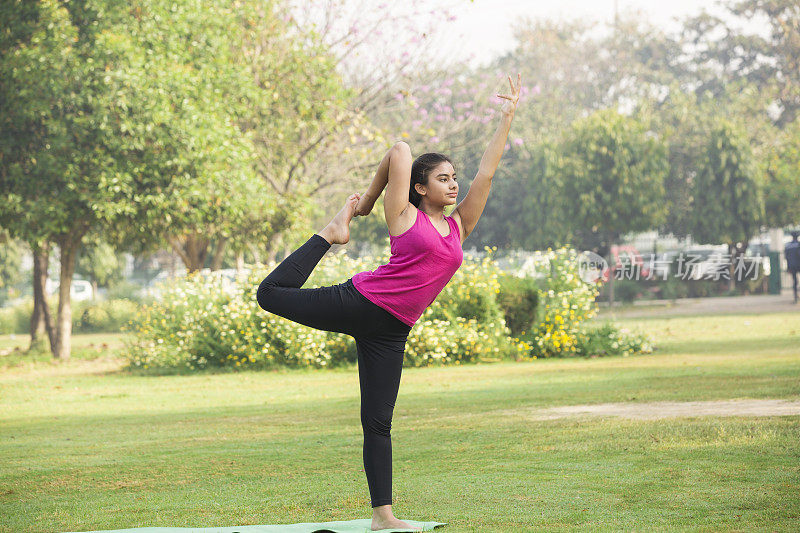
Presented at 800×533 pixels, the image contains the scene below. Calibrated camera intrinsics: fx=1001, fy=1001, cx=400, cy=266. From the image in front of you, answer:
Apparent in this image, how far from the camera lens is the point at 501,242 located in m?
43.0

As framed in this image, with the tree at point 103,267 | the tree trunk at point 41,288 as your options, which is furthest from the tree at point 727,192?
the tree trunk at point 41,288

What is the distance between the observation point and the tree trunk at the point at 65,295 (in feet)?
63.7

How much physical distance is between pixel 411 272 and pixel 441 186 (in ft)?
1.59

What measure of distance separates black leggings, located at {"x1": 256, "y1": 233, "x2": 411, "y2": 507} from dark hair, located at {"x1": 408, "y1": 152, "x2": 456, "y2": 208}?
538 millimetres

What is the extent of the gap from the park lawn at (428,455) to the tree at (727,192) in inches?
877

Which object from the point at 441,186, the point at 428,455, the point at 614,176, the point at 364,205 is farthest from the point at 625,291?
the point at 441,186

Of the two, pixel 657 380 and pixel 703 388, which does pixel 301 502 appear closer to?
pixel 703 388

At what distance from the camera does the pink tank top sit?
486 centimetres

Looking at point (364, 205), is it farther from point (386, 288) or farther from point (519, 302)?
point (519, 302)

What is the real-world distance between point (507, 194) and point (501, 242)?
208 cm

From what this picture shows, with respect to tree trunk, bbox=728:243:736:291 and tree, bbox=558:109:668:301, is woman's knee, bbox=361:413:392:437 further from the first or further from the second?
tree trunk, bbox=728:243:736:291

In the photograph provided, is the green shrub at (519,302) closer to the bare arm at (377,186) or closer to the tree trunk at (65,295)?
the tree trunk at (65,295)

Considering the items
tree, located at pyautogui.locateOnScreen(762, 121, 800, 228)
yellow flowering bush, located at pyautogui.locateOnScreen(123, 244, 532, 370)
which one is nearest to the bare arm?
yellow flowering bush, located at pyautogui.locateOnScreen(123, 244, 532, 370)

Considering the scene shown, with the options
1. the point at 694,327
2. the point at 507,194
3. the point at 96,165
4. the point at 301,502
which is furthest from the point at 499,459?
the point at 507,194
